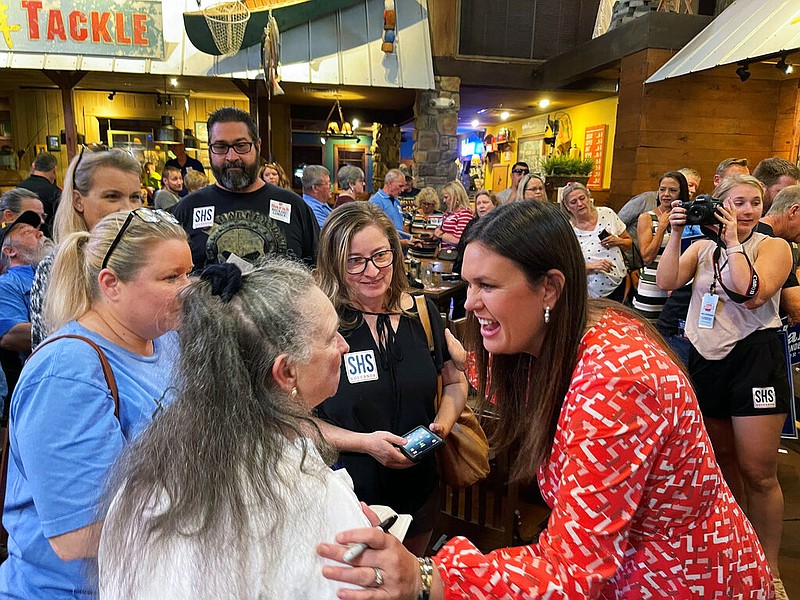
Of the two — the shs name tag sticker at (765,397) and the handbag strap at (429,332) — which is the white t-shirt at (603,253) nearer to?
the shs name tag sticker at (765,397)

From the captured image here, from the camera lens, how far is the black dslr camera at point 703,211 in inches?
87.4

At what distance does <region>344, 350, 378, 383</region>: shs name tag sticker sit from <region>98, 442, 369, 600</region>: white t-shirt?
934mm

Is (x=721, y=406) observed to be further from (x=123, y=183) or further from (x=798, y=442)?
(x=123, y=183)

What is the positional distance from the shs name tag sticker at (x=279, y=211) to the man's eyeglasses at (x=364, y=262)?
1046mm

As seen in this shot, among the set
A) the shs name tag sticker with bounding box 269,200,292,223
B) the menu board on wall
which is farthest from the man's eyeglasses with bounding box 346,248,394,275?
the menu board on wall

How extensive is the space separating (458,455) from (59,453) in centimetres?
123

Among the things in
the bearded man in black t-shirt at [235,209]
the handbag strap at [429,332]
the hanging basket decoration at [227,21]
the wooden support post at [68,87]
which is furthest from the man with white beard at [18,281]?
the wooden support post at [68,87]

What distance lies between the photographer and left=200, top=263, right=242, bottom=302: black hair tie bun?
2.94ft

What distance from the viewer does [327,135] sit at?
1009 centimetres

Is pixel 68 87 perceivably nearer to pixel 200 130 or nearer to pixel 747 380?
pixel 200 130

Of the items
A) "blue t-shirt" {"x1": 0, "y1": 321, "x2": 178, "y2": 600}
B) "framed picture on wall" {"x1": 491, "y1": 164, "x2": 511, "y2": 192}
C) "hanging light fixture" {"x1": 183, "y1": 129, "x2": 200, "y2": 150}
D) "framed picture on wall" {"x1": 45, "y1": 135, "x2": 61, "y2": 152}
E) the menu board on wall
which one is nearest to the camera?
"blue t-shirt" {"x1": 0, "y1": 321, "x2": 178, "y2": 600}

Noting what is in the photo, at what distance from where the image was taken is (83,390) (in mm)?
1062

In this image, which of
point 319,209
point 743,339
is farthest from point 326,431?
point 319,209

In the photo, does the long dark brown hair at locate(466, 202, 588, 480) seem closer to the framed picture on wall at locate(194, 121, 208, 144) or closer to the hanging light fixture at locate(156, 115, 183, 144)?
the hanging light fixture at locate(156, 115, 183, 144)
